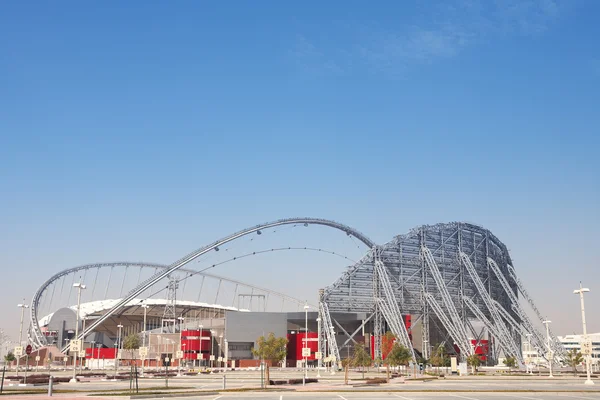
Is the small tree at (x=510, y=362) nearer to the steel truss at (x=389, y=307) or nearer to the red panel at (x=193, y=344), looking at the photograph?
the steel truss at (x=389, y=307)

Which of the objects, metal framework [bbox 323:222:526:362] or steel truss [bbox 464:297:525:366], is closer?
steel truss [bbox 464:297:525:366]

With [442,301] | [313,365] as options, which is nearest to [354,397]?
[442,301]

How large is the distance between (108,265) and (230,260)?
7715 centimetres

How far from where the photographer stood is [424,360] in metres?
112

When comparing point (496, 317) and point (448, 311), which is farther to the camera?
point (448, 311)

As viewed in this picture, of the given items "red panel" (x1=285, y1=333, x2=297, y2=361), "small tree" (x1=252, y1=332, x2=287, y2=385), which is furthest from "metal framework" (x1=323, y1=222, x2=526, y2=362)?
"small tree" (x1=252, y1=332, x2=287, y2=385)

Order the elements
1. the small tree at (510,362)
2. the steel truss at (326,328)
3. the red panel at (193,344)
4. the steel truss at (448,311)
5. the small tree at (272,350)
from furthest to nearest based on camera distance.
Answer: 1. the red panel at (193,344)
2. the steel truss at (326,328)
3. the steel truss at (448,311)
4. the small tree at (510,362)
5. the small tree at (272,350)

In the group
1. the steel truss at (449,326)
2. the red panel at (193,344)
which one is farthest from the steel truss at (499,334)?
the red panel at (193,344)

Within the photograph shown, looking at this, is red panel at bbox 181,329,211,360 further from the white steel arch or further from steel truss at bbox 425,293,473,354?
steel truss at bbox 425,293,473,354

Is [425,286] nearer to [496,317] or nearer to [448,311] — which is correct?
[448,311]

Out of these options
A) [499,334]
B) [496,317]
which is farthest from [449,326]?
[496,317]

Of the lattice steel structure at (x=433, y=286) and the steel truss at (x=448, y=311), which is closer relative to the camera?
the steel truss at (x=448, y=311)

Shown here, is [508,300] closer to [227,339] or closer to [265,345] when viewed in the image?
[227,339]

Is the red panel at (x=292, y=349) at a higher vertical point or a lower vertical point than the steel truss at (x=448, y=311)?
lower
